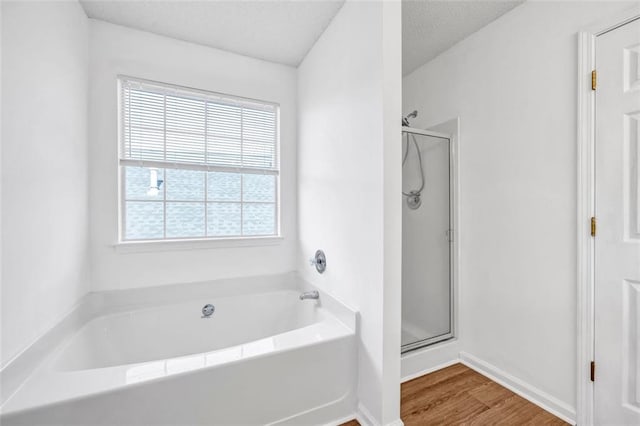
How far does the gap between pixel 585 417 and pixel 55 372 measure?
8.47ft

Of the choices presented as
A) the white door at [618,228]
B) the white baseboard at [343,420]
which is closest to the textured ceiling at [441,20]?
→ the white door at [618,228]

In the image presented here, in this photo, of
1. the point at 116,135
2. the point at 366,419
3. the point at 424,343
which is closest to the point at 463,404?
the point at 424,343

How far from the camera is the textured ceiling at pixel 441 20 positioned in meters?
1.76

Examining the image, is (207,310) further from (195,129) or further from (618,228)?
(618,228)

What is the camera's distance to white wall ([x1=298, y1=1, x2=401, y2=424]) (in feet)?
4.53

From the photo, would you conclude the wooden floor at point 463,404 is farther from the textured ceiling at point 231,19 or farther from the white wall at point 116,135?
the textured ceiling at point 231,19

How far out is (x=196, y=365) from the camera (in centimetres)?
124

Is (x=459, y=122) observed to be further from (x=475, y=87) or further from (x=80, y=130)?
(x=80, y=130)

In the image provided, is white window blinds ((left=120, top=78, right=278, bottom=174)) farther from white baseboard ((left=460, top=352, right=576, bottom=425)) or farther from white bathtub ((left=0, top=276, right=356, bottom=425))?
white baseboard ((left=460, top=352, right=576, bottom=425))

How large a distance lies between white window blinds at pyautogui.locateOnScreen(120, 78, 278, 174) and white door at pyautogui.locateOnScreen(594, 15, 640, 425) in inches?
83.5

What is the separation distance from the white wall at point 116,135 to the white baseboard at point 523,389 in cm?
158

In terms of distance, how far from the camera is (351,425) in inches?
58.5

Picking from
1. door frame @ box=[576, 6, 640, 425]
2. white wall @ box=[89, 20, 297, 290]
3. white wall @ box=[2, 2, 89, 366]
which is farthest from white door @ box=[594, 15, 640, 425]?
white wall @ box=[2, 2, 89, 366]

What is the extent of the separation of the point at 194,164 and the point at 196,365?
148 cm
